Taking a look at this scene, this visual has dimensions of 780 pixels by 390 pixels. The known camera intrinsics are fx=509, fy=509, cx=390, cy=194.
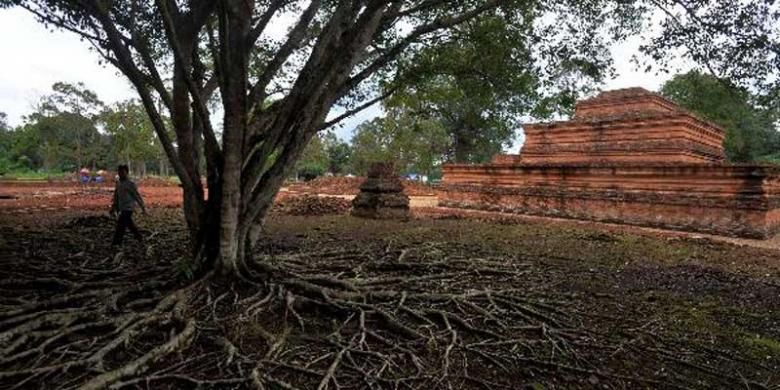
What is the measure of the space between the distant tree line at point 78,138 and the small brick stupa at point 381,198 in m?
27.8

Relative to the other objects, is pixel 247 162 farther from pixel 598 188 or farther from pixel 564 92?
pixel 598 188

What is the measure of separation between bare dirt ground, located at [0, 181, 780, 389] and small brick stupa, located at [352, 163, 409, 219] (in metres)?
6.04

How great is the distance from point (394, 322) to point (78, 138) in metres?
44.7

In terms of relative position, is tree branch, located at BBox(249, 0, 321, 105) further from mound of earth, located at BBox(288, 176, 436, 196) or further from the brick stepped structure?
mound of earth, located at BBox(288, 176, 436, 196)

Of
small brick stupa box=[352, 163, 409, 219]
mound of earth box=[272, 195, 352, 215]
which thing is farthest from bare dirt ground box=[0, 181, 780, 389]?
mound of earth box=[272, 195, 352, 215]

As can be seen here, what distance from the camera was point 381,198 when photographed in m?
13.8

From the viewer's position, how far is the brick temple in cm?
1152

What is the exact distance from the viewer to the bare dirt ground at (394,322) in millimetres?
3504

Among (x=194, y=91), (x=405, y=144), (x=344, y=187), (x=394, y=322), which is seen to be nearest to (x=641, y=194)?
(x=394, y=322)

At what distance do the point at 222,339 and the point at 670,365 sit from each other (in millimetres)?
3378

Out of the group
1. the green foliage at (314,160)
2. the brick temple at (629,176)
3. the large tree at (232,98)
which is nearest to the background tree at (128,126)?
the green foliage at (314,160)

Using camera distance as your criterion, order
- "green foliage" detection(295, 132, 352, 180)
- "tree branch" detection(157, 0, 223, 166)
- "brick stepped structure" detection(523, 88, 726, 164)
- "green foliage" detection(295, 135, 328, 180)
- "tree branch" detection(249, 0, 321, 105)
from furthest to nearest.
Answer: "green foliage" detection(295, 132, 352, 180), "green foliage" detection(295, 135, 328, 180), "brick stepped structure" detection(523, 88, 726, 164), "tree branch" detection(249, 0, 321, 105), "tree branch" detection(157, 0, 223, 166)

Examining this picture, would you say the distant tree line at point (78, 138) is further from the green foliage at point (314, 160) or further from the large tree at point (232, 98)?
the large tree at point (232, 98)

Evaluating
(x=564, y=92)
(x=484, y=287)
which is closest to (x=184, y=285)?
(x=484, y=287)
